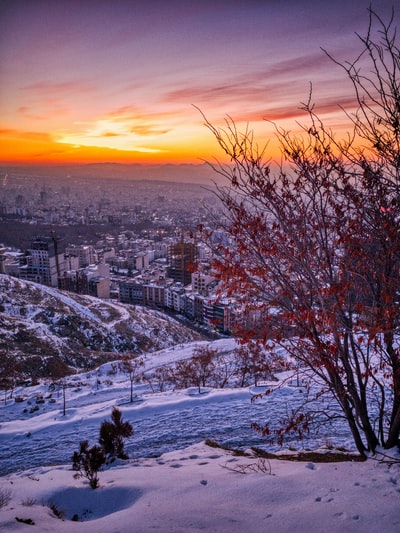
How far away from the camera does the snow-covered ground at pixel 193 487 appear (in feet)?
10.7

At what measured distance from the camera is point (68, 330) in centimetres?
2861

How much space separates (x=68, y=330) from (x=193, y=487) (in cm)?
2674

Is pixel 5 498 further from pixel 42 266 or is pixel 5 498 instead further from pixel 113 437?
pixel 42 266

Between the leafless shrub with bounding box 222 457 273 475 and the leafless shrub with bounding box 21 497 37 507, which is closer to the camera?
the leafless shrub with bounding box 21 497 37 507

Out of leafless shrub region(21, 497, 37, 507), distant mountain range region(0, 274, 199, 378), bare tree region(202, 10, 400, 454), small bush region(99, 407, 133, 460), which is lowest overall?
distant mountain range region(0, 274, 199, 378)

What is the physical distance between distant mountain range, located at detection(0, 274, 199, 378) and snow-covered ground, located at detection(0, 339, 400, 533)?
1389 cm

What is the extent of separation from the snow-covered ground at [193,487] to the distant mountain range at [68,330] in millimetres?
13889

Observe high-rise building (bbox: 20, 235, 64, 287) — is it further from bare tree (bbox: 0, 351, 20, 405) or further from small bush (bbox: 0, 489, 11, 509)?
small bush (bbox: 0, 489, 11, 509)

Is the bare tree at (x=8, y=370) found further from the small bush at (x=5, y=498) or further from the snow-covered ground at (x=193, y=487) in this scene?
the small bush at (x=5, y=498)

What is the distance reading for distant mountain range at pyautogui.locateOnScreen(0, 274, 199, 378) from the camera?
22.7 meters

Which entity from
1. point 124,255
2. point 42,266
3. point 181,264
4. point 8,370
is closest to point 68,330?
point 8,370

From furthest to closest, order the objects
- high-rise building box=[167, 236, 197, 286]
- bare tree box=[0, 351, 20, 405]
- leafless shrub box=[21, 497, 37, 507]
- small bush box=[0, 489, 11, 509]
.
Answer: high-rise building box=[167, 236, 197, 286], bare tree box=[0, 351, 20, 405], leafless shrub box=[21, 497, 37, 507], small bush box=[0, 489, 11, 509]

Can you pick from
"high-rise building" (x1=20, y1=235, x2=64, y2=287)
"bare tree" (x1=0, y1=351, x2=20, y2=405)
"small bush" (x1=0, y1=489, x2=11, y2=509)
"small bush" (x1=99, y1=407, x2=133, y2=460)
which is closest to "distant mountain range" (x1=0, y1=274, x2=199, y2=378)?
"bare tree" (x1=0, y1=351, x2=20, y2=405)

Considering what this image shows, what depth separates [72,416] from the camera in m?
9.60
